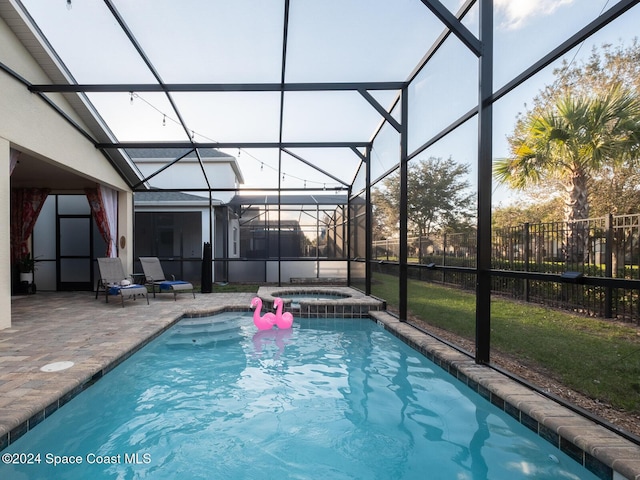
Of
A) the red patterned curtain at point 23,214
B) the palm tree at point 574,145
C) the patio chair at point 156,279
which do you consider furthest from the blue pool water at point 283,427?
the red patterned curtain at point 23,214

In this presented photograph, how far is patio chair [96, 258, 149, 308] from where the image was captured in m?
7.90

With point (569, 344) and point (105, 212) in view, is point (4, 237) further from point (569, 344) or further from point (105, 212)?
point (569, 344)

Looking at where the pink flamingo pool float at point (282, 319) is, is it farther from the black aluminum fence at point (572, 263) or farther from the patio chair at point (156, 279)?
the patio chair at point (156, 279)

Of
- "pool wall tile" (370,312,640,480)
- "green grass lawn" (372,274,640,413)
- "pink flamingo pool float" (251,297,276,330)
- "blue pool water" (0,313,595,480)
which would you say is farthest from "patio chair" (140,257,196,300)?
"pool wall tile" (370,312,640,480)

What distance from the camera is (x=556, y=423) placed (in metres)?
2.48

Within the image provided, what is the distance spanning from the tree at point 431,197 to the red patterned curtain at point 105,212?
6.88m

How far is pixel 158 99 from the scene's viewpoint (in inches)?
277

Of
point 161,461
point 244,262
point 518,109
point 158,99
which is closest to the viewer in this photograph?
point 161,461

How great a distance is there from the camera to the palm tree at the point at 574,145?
3.12m

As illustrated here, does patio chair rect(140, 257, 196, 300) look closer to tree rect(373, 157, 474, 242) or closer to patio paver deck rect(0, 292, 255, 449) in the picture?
patio paver deck rect(0, 292, 255, 449)

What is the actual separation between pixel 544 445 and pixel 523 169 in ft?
10.8

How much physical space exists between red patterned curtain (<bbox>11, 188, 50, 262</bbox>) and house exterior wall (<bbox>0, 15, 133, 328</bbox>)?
2726mm

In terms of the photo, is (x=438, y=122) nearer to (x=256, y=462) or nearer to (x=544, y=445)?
(x=544, y=445)

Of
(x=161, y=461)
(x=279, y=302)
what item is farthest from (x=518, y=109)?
(x=161, y=461)
